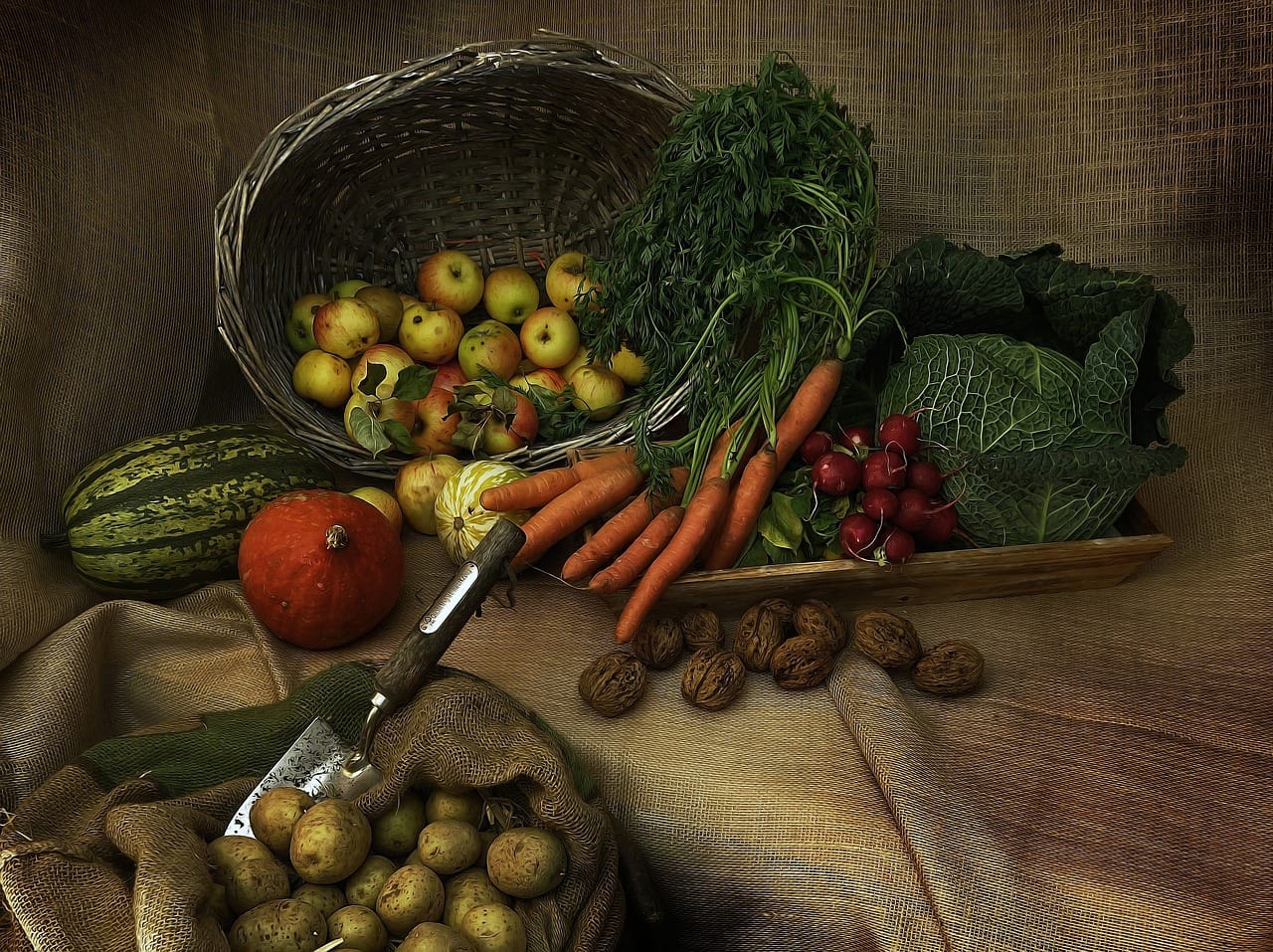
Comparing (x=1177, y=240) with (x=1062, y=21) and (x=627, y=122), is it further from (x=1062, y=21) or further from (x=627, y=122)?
(x=627, y=122)

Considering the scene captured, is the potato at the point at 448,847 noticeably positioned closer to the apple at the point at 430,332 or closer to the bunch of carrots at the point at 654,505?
the bunch of carrots at the point at 654,505

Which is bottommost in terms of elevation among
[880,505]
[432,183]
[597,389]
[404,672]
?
[404,672]

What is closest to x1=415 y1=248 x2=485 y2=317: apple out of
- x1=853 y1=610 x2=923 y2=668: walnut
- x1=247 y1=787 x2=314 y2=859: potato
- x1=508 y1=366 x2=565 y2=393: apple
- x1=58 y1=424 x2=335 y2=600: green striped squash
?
x1=508 y1=366 x2=565 y2=393: apple

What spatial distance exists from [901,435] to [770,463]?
0.26 meters

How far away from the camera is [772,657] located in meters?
1.97

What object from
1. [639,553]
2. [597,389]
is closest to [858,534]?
[639,553]

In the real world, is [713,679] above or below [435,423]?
below

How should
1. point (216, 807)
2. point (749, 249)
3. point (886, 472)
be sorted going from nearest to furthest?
point (216, 807), point (886, 472), point (749, 249)

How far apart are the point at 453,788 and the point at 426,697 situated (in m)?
0.16

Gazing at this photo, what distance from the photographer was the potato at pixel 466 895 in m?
1.48

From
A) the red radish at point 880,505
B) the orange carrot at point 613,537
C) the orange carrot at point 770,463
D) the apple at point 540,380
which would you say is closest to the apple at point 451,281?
the apple at point 540,380

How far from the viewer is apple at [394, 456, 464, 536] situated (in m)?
2.35

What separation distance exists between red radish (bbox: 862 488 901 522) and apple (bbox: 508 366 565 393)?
0.84 metres

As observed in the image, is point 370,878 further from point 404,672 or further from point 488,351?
point 488,351
